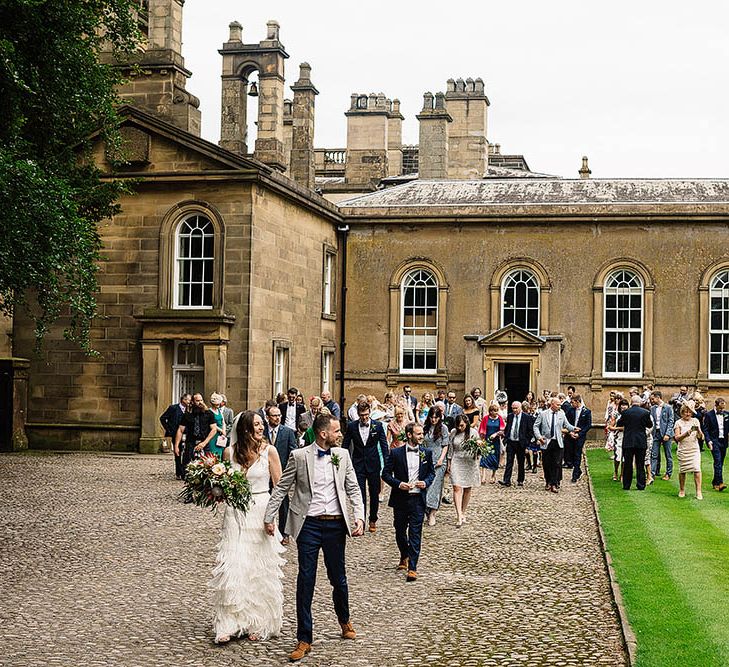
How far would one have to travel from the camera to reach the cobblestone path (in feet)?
29.7

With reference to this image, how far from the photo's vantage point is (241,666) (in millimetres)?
8633

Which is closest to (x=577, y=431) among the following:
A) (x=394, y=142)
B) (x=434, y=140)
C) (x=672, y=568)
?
(x=672, y=568)

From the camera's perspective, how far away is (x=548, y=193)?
35750mm

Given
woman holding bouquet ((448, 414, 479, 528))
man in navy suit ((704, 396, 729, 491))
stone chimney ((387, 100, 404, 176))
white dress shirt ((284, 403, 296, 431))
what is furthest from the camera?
stone chimney ((387, 100, 404, 176))

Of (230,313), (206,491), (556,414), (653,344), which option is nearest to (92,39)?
(230,313)

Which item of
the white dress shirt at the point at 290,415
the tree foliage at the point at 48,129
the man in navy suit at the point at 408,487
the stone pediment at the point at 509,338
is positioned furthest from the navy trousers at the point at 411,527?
the stone pediment at the point at 509,338

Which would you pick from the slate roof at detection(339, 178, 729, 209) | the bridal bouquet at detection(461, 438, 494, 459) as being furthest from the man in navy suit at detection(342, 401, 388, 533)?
the slate roof at detection(339, 178, 729, 209)

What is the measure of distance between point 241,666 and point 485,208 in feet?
87.8

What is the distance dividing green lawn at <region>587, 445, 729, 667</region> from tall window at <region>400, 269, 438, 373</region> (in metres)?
13.8

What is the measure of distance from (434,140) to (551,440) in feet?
74.1

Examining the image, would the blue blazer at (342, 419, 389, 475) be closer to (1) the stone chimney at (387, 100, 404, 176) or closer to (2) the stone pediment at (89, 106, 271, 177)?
(2) the stone pediment at (89, 106, 271, 177)

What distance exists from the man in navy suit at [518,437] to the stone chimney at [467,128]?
83.4ft

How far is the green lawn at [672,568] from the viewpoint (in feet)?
30.6

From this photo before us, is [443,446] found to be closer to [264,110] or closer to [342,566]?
[342,566]
